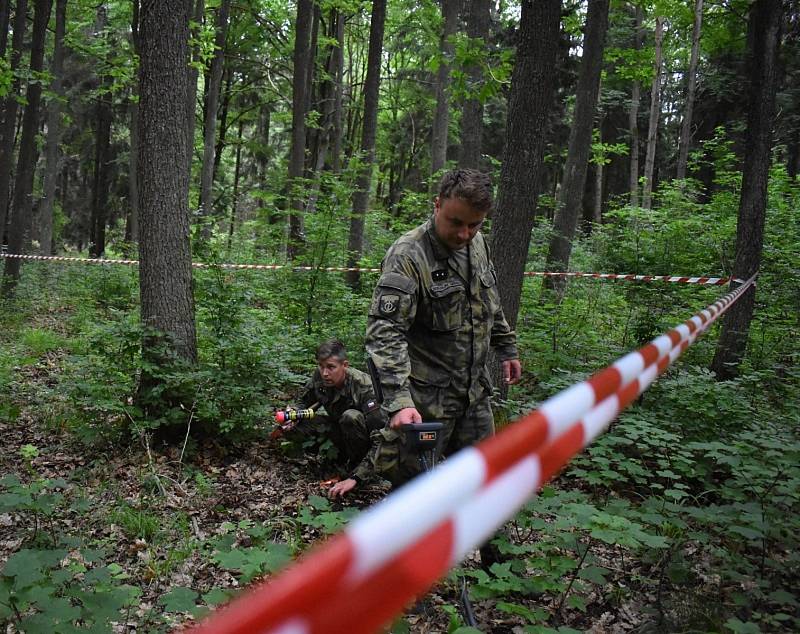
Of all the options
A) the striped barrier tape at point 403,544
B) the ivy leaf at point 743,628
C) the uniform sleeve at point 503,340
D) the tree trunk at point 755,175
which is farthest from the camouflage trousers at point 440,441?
the tree trunk at point 755,175

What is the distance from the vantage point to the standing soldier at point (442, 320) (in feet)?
10.2

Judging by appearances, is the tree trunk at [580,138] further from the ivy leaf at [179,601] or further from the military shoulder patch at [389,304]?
the ivy leaf at [179,601]

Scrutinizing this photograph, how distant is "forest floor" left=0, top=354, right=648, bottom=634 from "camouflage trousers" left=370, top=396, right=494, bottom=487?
1.32ft

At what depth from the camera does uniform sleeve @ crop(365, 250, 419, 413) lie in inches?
120

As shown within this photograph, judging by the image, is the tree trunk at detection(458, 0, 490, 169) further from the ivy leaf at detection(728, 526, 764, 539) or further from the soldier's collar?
the ivy leaf at detection(728, 526, 764, 539)

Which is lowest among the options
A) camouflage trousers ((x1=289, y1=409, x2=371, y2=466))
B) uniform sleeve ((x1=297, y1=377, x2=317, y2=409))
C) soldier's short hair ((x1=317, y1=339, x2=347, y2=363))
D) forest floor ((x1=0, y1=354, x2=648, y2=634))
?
forest floor ((x1=0, y1=354, x2=648, y2=634))

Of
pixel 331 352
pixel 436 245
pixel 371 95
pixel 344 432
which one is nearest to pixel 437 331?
pixel 436 245

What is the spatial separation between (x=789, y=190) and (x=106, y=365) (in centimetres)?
1372

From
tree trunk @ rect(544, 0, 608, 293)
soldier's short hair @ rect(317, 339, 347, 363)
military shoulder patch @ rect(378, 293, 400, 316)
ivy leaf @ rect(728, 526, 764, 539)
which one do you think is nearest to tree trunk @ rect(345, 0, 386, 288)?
tree trunk @ rect(544, 0, 608, 293)

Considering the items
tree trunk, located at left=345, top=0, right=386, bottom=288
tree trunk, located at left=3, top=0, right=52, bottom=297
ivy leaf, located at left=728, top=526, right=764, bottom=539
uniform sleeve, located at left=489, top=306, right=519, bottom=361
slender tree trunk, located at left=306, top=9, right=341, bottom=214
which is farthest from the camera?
slender tree trunk, located at left=306, top=9, right=341, bottom=214

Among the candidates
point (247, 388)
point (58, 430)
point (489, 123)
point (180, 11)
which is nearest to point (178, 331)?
point (247, 388)

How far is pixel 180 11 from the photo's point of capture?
5.88 m

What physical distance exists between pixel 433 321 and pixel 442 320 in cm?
5

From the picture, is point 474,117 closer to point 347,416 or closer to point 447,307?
point 347,416
